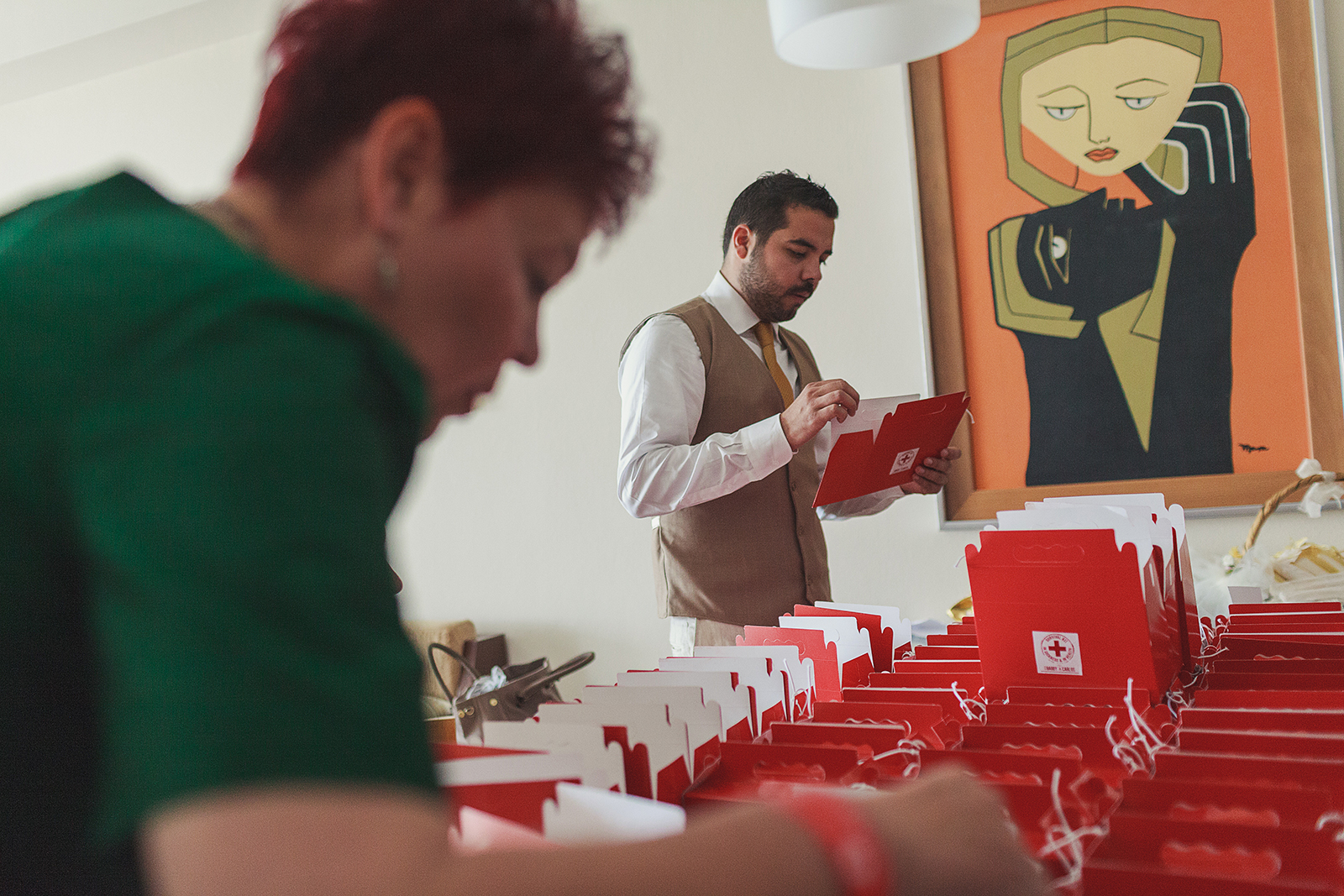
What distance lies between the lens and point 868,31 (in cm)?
184

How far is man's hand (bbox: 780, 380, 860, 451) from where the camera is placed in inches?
70.7

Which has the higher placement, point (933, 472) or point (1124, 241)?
point (1124, 241)

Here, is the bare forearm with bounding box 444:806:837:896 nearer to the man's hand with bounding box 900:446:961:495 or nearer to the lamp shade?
the lamp shade

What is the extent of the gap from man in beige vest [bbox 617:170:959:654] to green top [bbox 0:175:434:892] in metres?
1.50

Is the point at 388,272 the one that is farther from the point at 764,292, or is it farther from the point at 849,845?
the point at 764,292

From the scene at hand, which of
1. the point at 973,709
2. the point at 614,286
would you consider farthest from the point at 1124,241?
the point at 973,709

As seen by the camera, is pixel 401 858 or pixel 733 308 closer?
pixel 401 858

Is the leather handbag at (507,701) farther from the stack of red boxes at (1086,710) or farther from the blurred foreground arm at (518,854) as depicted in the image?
the blurred foreground arm at (518,854)

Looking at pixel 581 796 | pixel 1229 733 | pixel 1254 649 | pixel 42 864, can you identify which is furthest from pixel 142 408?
pixel 1254 649

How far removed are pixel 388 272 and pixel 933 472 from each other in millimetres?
1708

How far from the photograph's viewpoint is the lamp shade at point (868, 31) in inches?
66.9

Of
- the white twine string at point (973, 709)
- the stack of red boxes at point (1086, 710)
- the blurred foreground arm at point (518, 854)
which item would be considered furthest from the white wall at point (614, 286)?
the blurred foreground arm at point (518, 854)

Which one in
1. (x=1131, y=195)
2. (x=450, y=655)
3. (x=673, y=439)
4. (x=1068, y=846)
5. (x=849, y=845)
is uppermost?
(x=1131, y=195)

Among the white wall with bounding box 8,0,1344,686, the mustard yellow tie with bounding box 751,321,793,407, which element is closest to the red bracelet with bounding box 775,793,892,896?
the mustard yellow tie with bounding box 751,321,793,407
